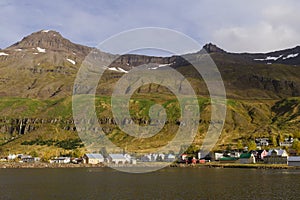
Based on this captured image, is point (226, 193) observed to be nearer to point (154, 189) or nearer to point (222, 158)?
point (154, 189)

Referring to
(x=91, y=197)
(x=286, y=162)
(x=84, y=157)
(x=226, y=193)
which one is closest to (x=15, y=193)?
(x=91, y=197)

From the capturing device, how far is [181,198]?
170 feet

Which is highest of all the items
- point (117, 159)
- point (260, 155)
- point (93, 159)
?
point (260, 155)

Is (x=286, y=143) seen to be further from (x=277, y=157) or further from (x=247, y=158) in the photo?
(x=277, y=157)

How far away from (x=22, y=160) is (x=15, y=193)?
407 ft

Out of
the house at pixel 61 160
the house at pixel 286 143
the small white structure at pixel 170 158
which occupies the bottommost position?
the house at pixel 61 160

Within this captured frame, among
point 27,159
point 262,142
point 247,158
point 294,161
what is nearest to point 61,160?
point 27,159

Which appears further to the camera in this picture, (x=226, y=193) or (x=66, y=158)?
(x=66, y=158)

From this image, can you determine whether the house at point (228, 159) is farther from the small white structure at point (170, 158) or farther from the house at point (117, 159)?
the house at point (117, 159)

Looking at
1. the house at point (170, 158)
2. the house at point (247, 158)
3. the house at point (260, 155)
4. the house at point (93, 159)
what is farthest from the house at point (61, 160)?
the house at point (260, 155)

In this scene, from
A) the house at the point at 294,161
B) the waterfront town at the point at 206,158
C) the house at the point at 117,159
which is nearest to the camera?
the house at the point at 294,161

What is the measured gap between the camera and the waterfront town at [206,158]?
13462 cm

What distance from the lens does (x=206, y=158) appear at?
161 m

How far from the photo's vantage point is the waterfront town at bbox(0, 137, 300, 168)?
442 ft
